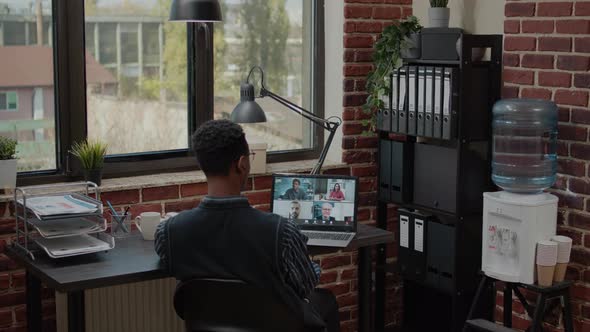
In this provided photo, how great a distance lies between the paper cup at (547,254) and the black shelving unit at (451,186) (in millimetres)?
486

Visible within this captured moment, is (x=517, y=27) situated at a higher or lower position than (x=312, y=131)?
higher

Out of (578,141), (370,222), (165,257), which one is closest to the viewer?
(165,257)

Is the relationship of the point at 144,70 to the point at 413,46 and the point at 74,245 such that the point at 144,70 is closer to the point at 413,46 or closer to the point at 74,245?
the point at 74,245

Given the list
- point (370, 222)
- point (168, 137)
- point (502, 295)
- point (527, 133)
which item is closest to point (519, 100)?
point (527, 133)

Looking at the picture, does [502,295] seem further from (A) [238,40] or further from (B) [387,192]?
(A) [238,40]

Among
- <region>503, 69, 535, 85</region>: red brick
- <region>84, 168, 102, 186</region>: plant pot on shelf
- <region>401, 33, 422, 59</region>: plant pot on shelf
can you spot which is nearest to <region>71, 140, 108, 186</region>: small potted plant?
<region>84, 168, 102, 186</region>: plant pot on shelf

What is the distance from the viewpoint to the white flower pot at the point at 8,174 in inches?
136

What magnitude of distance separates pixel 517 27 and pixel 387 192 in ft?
3.43

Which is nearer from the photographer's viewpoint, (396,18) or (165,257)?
(165,257)

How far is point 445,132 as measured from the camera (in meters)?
3.85

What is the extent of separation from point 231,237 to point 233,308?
215 mm

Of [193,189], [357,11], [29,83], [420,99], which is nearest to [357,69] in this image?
[357,11]

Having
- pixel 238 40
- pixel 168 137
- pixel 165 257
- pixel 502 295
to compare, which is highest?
pixel 238 40

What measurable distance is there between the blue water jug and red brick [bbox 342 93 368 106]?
83 cm
